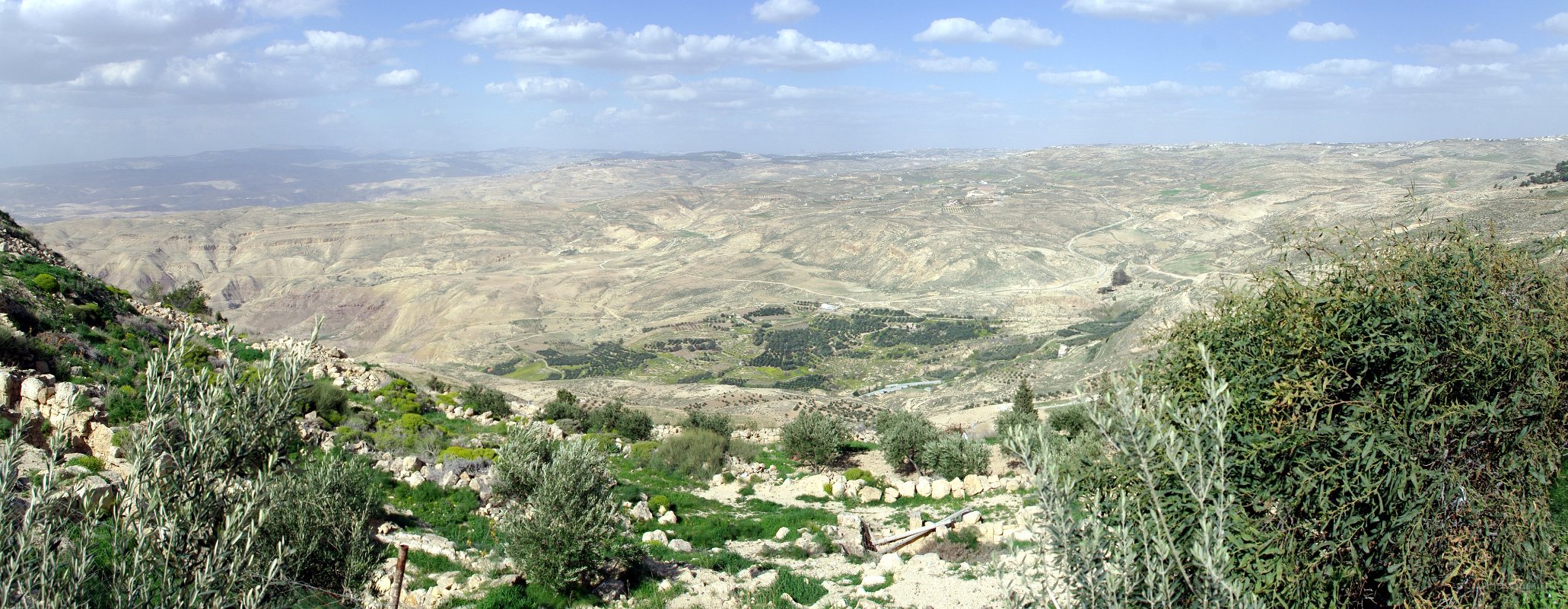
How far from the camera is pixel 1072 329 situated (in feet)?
238

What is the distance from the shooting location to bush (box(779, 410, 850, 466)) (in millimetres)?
22172

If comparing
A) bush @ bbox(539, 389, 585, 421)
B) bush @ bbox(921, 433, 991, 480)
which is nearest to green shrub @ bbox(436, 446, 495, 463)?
bush @ bbox(539, 389, 585, 421)

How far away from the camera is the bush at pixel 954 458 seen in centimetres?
1962

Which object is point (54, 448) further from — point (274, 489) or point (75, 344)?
point (75, 344)

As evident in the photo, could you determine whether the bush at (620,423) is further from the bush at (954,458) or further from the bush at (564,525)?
the bush at (564,525)

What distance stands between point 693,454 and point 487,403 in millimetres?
7407

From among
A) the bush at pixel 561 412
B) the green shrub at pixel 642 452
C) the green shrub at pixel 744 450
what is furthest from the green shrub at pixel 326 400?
the green shrub at pixel 744 450

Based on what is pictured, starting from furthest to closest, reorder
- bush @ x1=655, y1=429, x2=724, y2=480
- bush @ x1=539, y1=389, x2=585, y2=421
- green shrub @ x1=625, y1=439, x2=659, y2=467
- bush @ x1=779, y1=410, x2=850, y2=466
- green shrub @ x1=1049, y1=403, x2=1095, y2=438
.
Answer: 1. bush @ x1=539, y1=389, x2=585, y2=421
2. green shrub @ x1=1049, y1=403, x2=1095, y2=438
3. bush @ x1=779, y1=410, x2=850, y2=466
4. green shrub @ x1=625, y1=439, x2=659, y2=467
5. bush @ x1=655, y1=429, x2=724, y2=480

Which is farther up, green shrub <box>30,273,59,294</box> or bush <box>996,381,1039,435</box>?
green shrub <box>30,273,59,294</box>

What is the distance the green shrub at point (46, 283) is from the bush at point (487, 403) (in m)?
9.80

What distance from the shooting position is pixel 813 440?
22531 millimetres

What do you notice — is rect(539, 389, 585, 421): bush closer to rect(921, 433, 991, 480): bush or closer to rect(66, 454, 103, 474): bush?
rect(921, 433, 991, 480): bush

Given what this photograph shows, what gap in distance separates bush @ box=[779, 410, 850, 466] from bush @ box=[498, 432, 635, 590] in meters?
12.0

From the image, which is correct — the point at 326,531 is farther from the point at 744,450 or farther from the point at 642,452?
the point at 744,450
